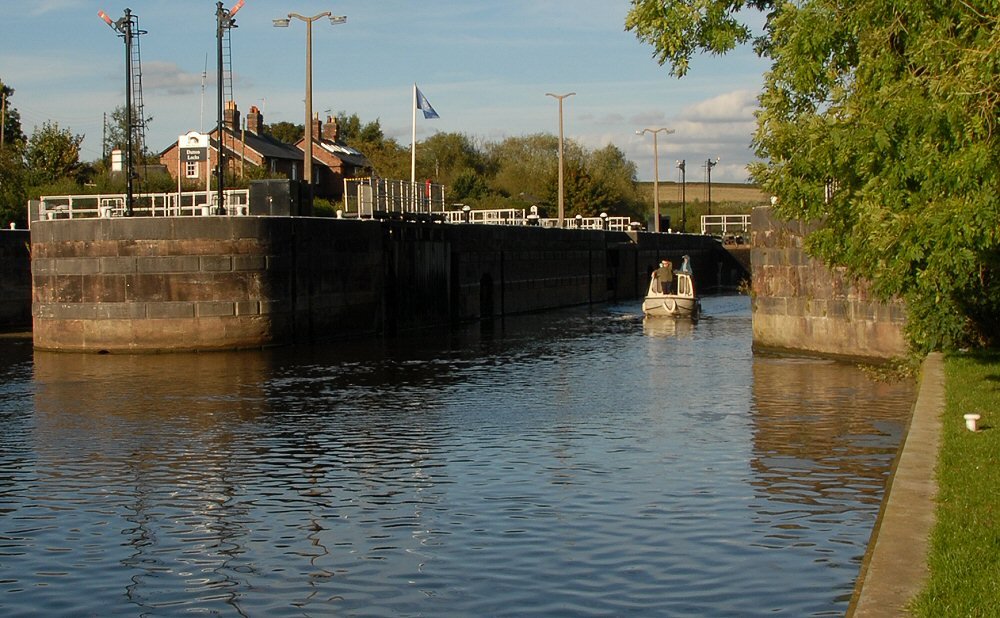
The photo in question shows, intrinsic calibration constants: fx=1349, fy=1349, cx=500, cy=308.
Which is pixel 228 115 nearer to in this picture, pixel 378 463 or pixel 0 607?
pixel 378 463

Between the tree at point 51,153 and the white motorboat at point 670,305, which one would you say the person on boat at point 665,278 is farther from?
the tree at point 51,153

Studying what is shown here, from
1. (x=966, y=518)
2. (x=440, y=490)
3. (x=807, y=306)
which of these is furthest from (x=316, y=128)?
(x=966, y=518)

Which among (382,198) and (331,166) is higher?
(331,166)

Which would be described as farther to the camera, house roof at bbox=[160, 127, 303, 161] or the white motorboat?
house roof at bbox=[160, 127, 303, 161]

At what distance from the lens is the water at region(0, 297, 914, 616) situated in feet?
38.5

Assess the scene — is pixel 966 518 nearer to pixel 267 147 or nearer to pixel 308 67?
pixel 308 67

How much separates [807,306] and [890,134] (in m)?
19.0

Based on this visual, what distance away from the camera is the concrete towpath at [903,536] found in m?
9.06

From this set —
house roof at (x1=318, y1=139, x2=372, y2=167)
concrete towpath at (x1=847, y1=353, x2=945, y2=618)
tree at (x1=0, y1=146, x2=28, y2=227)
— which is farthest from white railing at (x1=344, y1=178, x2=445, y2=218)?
house roof at (x1=318, y1=139, x2=372, y2=167)

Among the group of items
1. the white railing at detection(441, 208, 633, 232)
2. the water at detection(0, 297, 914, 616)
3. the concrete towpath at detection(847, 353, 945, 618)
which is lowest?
the water at detection(0, 297, 914, 616)

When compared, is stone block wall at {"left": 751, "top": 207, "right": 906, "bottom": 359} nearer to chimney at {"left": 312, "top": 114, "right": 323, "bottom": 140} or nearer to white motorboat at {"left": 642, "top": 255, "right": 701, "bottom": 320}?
white motorboat at {"left": 642, "top": 255, "right": 701, "bottom": 320}

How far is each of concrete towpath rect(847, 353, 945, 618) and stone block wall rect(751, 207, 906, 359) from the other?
568 inches

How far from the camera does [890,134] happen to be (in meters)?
14.0

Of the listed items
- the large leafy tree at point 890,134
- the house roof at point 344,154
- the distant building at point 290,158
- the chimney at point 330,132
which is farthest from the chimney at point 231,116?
the large leafy tree at point 890,134
